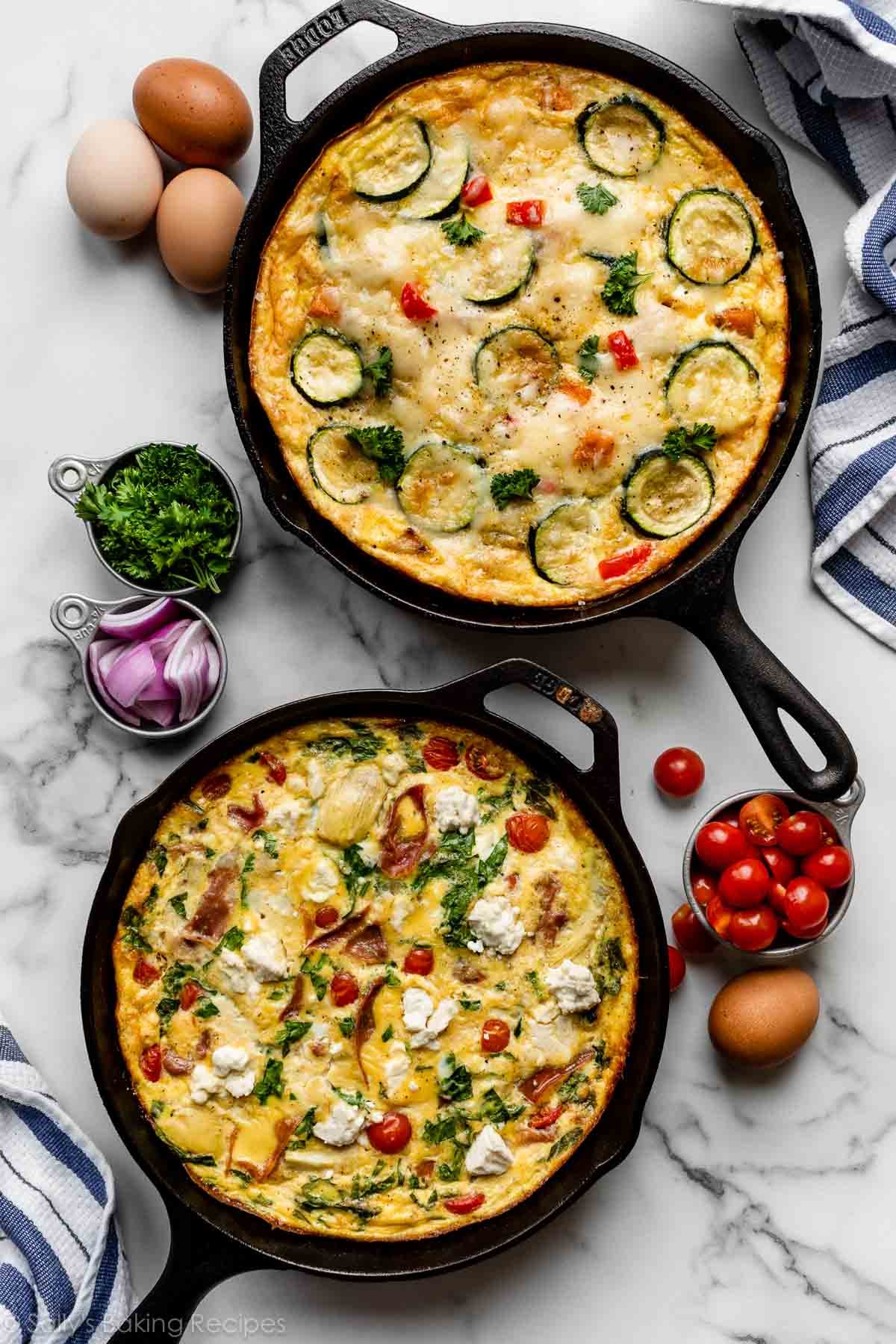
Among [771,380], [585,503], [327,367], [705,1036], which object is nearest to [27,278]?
[327,367]

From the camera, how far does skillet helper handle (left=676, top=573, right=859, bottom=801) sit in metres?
3.47

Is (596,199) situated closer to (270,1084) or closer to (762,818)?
(762,818)

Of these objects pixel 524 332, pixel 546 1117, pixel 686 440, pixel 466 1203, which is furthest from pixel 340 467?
pixel 466 1203

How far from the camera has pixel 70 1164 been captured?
12.6 feet

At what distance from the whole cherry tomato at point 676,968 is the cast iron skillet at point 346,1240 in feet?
1.03

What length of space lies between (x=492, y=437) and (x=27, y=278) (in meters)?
1.65

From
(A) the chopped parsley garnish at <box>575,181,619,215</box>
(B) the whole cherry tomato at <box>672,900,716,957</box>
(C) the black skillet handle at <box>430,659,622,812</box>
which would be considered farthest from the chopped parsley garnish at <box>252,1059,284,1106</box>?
(A) the chopped parsley garnish at <box>575,181,619,215</box>

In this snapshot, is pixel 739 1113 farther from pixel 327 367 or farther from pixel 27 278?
pixel 27 278

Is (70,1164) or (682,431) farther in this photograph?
(70,1164)

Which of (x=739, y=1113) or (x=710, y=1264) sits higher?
(x=739, y=1113)

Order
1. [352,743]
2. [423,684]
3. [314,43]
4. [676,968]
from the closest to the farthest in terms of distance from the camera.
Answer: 1. [314,43]
2. [352,743]
3. [676,968]
4. [423,684]

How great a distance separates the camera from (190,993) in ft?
11.6

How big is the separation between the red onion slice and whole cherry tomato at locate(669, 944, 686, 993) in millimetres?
1839

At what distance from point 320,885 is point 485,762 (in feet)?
1.90
